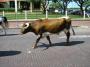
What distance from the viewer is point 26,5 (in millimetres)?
64188

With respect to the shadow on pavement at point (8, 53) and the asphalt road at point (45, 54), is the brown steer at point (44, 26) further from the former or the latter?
the shadow on pavement at point (8, 53)

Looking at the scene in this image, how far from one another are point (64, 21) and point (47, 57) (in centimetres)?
319

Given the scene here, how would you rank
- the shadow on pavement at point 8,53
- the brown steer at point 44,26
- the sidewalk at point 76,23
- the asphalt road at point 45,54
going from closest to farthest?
the asphalt road at point 45,54 → the shadow on pavement at point 8,53 → the brown steer at point 44,26 → the sidewalk at point 76,23

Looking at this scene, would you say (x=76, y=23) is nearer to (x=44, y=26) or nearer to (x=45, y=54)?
(x=44, y=26)

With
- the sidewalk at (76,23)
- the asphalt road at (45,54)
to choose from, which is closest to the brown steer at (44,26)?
the asphalt road at (45,54)

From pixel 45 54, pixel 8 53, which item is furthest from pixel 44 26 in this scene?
pixel 8 53

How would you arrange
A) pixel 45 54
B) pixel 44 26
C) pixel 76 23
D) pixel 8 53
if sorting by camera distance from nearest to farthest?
1. pixel 45 54
2. pixel 8 53
3. pixel 44 26
4. pixel 76 23

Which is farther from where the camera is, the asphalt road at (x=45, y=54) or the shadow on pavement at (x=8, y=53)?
the shadow on pavement at (x=8, y=53)

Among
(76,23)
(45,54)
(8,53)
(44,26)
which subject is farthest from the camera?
(76,23)

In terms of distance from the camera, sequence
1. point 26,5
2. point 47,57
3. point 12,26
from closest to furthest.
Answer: point 47,57, point 12,26, point 26,5

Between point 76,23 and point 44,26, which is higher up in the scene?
point 44,26

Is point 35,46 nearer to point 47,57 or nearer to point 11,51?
point 11,51

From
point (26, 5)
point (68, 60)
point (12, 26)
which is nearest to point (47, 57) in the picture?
point (68, 60)

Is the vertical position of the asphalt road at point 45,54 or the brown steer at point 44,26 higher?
the brown steer at point 44,26
